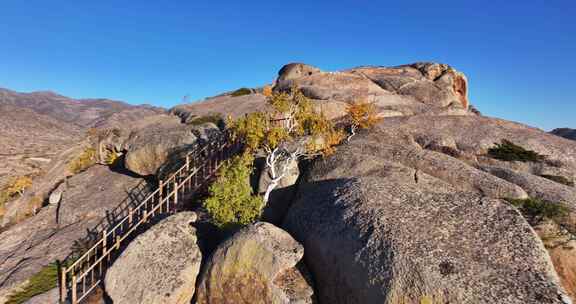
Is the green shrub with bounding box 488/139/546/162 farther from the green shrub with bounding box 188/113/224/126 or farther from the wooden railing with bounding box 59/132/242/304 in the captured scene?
the green shrub with bounding box 188/113/224/126

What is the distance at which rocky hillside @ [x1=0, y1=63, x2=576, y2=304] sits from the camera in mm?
8625

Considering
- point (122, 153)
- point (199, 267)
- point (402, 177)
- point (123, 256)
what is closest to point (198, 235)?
point (199, 267)

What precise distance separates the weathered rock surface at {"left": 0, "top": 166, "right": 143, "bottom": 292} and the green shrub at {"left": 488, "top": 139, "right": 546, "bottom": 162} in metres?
24.9

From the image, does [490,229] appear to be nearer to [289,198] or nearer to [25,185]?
[289,198]

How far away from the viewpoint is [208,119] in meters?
28.7

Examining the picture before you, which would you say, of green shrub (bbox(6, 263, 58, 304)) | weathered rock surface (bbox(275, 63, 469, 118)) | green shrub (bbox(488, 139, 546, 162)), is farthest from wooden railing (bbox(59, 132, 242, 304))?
green shrub (bbox(488, 139, 546, 162))

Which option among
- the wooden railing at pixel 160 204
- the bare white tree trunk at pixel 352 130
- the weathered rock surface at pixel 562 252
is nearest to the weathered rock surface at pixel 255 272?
the wooden railing at pixel 160 204

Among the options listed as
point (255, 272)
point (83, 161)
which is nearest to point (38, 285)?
point (255, 272)

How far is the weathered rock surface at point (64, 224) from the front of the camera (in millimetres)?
17172

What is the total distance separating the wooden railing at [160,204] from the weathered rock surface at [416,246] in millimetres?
7421

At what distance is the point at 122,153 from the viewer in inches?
1083

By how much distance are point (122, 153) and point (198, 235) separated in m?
18.3

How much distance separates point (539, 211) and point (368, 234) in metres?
7.27

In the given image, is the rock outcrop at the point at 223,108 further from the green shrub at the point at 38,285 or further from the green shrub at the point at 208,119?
the green shrub at the point at 38,285
